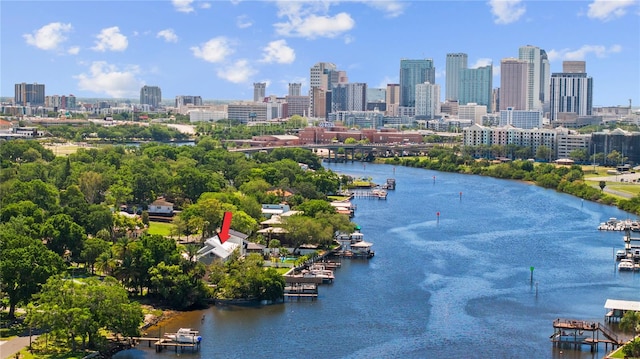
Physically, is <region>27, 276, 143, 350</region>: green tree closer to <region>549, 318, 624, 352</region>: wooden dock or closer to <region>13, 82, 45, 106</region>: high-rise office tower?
<region>549, 318, 624, 352</region>: wooden dock

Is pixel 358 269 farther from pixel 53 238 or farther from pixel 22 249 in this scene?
pixel 22 249

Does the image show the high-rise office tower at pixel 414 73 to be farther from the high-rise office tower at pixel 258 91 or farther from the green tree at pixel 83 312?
the green tree at pixel 83 312

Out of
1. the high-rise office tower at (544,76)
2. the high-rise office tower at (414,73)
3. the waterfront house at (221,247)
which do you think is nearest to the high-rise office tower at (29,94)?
the high-rise office tower at (414,73)

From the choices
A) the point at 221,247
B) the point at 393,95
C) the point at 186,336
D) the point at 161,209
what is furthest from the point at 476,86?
the point at 186,336

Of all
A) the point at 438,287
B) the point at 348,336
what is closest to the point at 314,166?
the point at 438,287

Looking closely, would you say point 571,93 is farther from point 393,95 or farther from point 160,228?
point 160,228

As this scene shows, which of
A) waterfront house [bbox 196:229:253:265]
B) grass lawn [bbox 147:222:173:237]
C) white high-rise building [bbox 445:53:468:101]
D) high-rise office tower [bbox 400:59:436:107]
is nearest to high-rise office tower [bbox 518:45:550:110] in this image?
white high-rise building [bbox 445:53:468:101]
